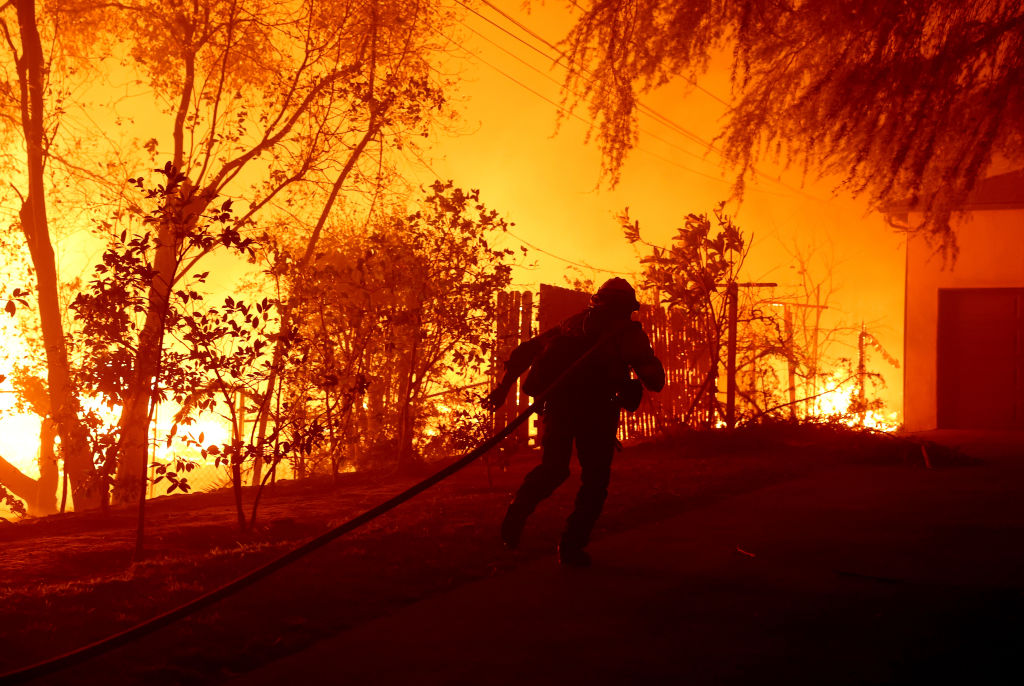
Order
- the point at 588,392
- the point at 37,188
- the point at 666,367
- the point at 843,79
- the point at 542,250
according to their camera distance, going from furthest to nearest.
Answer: the point at 542,250 → the point at 666,367 → the point at 37,188 → the point at 843,79 → the point at 588,392

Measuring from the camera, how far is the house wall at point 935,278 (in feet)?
57.6

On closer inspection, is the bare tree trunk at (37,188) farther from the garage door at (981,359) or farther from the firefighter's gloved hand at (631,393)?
the garage door at (981,359)

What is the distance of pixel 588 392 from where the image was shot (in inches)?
228

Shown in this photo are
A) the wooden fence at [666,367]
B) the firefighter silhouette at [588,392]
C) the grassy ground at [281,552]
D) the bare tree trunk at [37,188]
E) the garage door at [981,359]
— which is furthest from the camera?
Answer: the garage door at [981,359]

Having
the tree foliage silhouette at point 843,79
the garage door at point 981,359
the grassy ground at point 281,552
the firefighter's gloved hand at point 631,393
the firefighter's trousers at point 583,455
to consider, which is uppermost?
the tree foliage silhouette at point 843,79

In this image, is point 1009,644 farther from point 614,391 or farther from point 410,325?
point 410,325

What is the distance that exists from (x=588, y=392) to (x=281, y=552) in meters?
2.17

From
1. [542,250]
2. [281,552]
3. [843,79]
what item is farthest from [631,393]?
[542,250]

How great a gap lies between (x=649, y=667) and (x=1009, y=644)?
5.22 ft

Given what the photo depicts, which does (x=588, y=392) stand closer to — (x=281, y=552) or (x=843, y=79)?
(x=281, y=552)

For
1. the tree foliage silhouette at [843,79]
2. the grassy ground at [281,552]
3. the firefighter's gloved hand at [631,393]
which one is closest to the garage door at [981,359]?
the grassy ground at [281,552]

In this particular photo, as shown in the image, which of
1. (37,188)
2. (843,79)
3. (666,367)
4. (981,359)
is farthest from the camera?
(981,359)

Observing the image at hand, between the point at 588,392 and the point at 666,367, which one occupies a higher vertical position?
the point at 666,367

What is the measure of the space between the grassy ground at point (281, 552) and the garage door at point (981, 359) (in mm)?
6311
